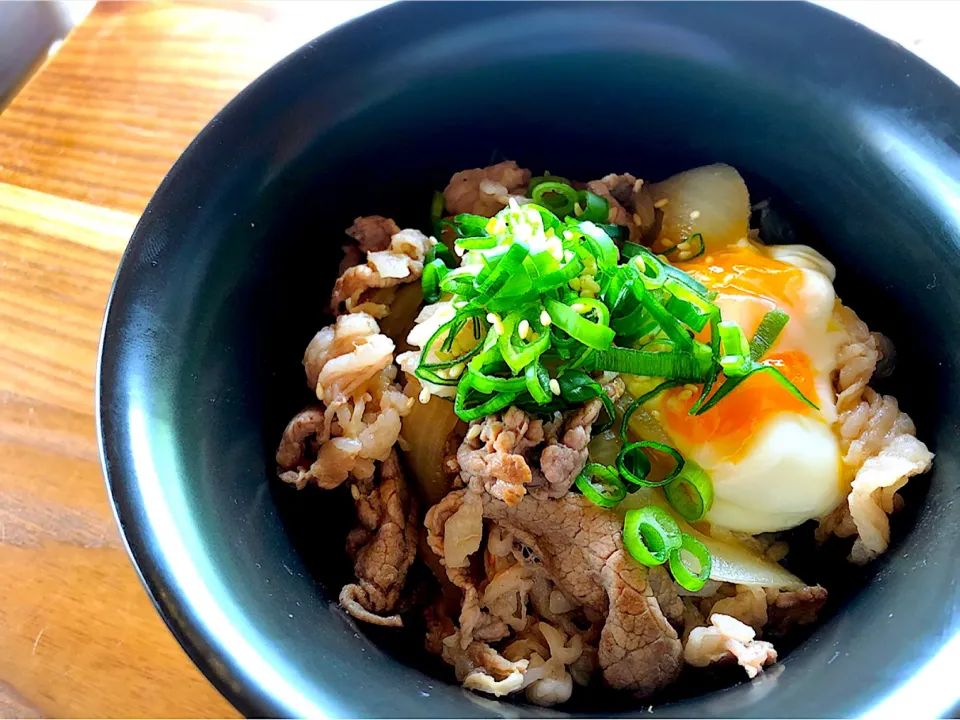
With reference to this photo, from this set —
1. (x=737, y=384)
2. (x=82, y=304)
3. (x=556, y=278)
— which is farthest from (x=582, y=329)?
(x=82, y=304)

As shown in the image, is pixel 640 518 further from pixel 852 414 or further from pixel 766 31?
pixel 766 31

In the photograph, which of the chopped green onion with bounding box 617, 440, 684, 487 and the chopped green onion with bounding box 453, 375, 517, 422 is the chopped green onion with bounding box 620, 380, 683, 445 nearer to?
the chopped green onion with bounding box 617, 440, 684, 487

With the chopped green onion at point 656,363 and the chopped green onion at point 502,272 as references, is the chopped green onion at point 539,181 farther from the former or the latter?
the chopped green onion at point 656,363

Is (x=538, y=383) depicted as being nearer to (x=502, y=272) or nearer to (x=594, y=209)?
(x=502, y=272)

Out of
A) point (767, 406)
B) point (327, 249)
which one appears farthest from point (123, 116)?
point (767, 406)

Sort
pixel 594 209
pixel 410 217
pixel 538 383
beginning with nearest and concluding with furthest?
pixel 538 383 → pixel 594 209 → pixel 410 217

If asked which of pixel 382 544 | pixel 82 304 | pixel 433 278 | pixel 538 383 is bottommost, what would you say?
pixel 82 304

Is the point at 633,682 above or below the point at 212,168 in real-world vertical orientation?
below

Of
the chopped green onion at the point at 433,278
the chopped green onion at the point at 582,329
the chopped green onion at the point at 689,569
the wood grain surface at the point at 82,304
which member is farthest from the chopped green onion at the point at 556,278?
the wood grain surface at the point at 82,304
